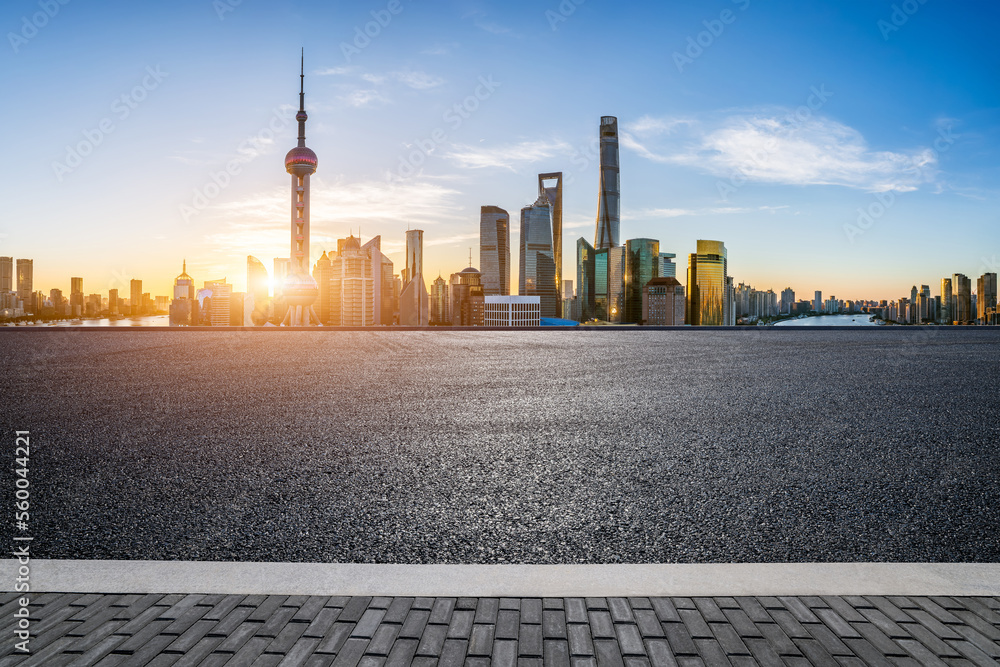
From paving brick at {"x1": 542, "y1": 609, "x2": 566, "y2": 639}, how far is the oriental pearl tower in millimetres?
151842

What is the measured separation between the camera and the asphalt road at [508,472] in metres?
4.74

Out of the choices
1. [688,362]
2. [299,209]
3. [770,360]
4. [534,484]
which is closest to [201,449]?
[534,484]

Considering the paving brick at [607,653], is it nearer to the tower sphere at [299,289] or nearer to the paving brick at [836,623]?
the paving brick at [836,623]

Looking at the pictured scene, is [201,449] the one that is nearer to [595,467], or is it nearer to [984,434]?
[595,467]

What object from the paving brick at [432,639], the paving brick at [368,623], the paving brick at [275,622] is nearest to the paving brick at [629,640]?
the paving brick at [432,639]

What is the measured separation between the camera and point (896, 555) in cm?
449

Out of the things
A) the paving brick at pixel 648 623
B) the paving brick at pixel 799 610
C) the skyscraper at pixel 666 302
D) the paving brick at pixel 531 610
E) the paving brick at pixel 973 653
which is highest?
the skyscraper at pixel 666 302

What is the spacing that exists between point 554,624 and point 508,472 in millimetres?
3448

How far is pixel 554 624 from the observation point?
3.39 metres

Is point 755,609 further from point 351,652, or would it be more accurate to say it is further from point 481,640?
point 351,652

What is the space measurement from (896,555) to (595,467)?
3140 millimetres

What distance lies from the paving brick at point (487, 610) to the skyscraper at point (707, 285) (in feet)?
466

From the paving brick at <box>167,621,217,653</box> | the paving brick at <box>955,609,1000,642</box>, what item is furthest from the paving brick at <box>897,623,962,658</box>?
the paving brick at <box>167,621,217,653</box>

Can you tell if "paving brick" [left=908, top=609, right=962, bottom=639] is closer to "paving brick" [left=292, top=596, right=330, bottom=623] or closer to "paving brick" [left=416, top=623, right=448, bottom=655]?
"paving brick" [left=416, top=623, right=448, bottom=655]
